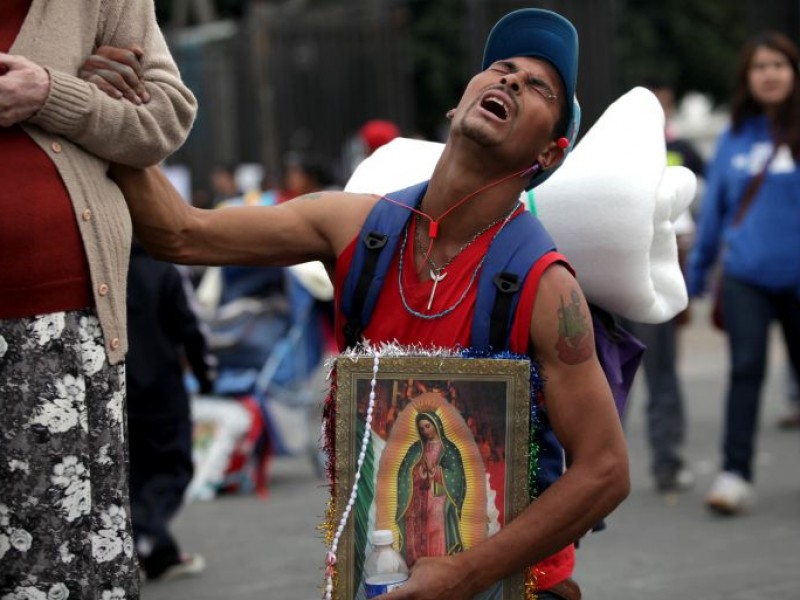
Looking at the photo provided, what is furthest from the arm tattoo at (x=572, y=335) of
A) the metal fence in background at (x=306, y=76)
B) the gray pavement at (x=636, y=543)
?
the metal fence in background at (x=306, y=76)

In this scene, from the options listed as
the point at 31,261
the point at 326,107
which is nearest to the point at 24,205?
the point at 31,261

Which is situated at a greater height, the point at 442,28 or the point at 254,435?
the point at 442,28

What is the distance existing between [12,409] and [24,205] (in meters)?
0.40

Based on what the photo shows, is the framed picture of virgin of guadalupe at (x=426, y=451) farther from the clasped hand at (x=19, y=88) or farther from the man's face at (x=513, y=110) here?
the clasped hand at (x=19, y=88)

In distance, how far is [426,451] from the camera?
3.05 m

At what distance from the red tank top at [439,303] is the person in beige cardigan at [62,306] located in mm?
536

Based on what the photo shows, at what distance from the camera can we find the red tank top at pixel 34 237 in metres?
3.02

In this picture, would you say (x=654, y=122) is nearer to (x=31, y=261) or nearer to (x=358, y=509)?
(x=358, y=509)

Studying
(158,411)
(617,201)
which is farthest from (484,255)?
(158,411)

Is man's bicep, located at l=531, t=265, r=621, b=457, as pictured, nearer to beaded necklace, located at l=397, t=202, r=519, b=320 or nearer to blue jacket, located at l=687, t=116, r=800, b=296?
beaded necklace, located at l=397, t=202, r=519, b=320

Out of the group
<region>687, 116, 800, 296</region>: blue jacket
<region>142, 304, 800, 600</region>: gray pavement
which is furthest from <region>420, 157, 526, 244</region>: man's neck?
<region>687, 116, 800, 296</region>: blue jacket

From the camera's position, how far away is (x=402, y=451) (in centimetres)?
305

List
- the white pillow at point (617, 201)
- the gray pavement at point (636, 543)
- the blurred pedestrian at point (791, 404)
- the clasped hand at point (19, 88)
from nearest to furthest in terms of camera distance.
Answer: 1. the clasped hand at point (19, 88)
2. the white pillow at point (617, 201)
3. the gray pavement at point (636, 543)
4. the blurred pedestrian at point (791, 404)

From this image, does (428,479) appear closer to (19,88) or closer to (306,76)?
(19,88)
